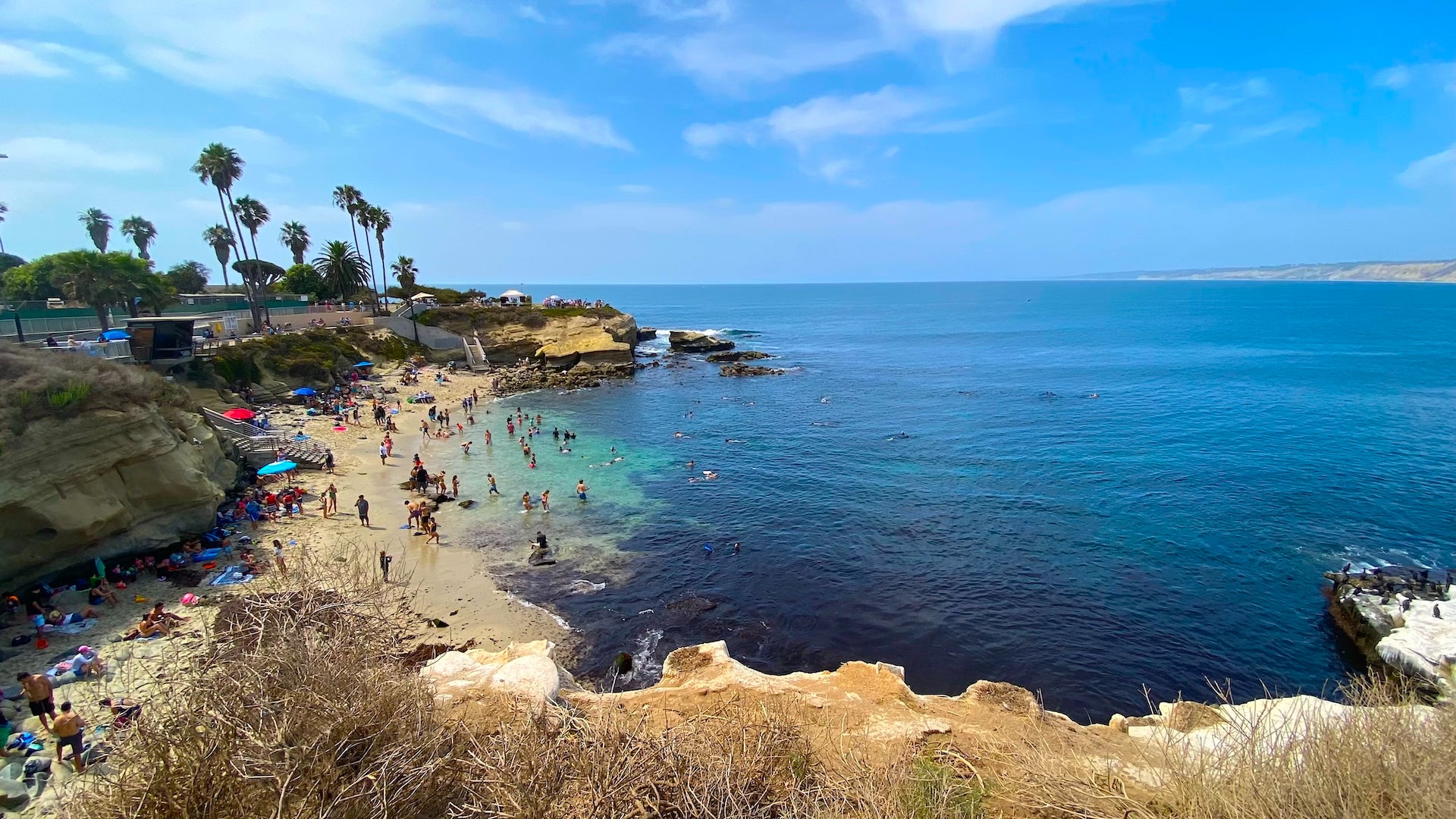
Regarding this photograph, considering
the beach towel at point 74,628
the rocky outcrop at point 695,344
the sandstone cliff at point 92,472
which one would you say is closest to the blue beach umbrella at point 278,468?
the sandstone cliff at point 92,472

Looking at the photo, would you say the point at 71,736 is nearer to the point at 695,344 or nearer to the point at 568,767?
the point at 568,767

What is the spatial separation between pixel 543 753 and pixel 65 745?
13.1m

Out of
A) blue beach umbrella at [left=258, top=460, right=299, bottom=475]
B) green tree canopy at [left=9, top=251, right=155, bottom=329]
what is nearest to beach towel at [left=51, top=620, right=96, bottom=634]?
blue beach umbrella at [left=258, top=460, right=299, bottom=475]

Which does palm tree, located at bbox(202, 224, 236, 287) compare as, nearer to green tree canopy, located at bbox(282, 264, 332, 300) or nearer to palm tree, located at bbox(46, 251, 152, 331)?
green tree canopy, located at bbox(282, 264, 332, 300)

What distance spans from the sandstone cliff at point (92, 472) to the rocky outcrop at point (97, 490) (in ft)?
0.10

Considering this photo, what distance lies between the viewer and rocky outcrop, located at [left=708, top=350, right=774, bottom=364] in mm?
90375

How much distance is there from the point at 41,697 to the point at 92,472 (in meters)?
10.3

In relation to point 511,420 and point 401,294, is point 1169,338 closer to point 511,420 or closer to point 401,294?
point 511,420

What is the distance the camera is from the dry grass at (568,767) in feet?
23.6

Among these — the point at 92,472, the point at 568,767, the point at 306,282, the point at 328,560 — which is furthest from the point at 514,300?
the point at 568,767

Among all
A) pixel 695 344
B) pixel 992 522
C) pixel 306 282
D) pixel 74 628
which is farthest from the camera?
pixel 695 344

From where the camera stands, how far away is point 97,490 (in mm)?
21984

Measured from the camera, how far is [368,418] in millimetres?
49062

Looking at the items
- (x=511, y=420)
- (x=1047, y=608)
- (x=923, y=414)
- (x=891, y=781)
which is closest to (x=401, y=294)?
(x=511, y=420)
